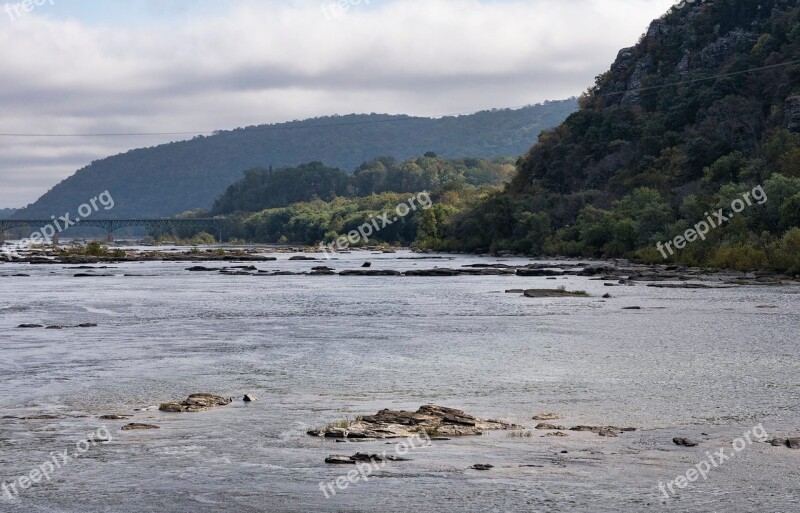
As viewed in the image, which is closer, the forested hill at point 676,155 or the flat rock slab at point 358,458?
the flat rock slab at point 358,458

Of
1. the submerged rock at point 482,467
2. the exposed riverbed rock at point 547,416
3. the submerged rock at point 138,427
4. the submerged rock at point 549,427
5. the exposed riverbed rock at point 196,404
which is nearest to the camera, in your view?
the submerged rock at point 482,467

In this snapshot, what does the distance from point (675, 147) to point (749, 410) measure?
12597 centimetres

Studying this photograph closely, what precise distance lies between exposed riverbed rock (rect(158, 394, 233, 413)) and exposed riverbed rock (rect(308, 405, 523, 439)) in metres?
4.27

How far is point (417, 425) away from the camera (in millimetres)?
23422

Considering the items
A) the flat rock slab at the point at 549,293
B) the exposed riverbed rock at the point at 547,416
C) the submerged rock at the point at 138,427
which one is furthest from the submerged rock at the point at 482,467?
the flat rock slab at the point at 549,293

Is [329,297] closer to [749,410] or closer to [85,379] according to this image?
[85,379]

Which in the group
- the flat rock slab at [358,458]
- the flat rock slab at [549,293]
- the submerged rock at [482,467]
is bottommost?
the submerged rock at [482,467]

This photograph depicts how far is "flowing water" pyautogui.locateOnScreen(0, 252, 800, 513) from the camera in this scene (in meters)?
18.4

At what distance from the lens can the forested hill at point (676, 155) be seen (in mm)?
98812

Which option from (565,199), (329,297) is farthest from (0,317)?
(565,199)

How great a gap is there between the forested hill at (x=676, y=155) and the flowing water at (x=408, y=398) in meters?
42.0

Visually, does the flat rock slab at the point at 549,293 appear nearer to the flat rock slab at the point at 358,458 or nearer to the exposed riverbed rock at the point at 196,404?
the exposed riverbed rock at the point at 196,404

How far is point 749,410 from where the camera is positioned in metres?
26.0

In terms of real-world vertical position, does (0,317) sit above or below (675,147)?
below
